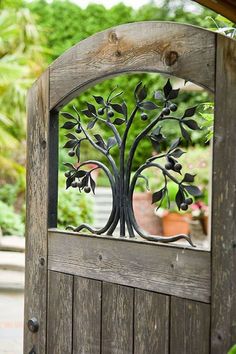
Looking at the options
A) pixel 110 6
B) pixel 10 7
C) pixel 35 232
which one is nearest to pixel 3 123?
pixel 10 7

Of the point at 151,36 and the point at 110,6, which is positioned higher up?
the point at 110,6

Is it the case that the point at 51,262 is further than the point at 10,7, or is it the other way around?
the point at 10,7

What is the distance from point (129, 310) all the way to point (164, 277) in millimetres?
183

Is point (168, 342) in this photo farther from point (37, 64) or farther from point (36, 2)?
point (36, 2)

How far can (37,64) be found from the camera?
1084cm

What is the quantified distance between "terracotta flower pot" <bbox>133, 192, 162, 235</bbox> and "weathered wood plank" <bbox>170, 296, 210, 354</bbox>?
8.10m

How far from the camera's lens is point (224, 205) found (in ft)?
5.52

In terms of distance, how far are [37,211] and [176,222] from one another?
751cm

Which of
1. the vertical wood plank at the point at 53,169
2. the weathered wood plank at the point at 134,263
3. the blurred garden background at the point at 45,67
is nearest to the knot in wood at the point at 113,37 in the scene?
the vertical wood plank at the point at 53,169

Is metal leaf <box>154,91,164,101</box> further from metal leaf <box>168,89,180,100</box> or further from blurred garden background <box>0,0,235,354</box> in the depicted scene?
blurred garden background <box>0,0,235,354</box>

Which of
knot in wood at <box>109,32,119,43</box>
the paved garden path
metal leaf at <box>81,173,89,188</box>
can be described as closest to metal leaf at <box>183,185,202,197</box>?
metal leaf at <box>81,173,89,188</box>

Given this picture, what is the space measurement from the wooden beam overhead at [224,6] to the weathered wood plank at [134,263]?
2.33 feet

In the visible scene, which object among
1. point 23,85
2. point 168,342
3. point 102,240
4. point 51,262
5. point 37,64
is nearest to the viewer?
point 168,342

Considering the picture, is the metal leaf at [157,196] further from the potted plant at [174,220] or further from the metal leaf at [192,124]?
the potted plant at [174,220]
